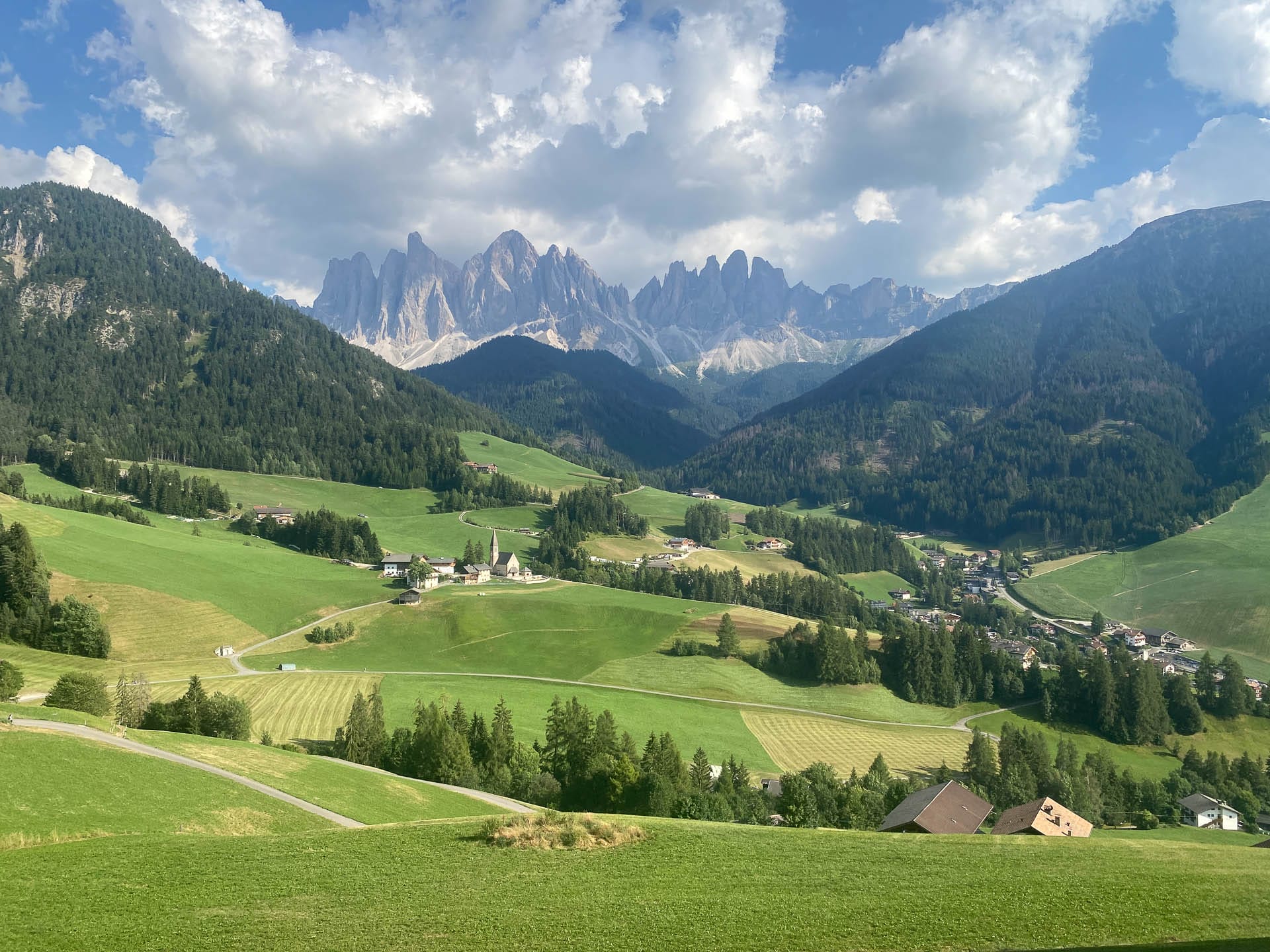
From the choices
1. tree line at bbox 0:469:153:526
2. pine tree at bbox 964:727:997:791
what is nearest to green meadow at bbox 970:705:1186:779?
pine tree at bbox 964:727:997:791

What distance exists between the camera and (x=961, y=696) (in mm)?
105000

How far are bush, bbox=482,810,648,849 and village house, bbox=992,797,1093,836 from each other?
34213mm

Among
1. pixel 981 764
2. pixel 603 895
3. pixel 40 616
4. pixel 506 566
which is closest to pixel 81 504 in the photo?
pixel 40 616

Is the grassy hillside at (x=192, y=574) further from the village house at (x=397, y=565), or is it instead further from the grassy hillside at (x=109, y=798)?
the grassy hillside at (x=109, y=798)

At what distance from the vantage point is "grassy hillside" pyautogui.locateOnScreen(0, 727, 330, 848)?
1049 inches

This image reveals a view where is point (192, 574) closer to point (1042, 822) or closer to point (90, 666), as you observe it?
point (90, 666)

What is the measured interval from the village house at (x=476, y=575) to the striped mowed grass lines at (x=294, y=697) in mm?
44850

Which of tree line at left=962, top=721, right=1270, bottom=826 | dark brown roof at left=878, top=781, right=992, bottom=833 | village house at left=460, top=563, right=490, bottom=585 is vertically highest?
village house at left=460, top=563, right=490, bottom=585

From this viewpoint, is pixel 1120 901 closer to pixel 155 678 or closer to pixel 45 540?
pixel 155 678

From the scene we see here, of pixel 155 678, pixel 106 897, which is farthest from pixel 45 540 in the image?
pixel 106 897

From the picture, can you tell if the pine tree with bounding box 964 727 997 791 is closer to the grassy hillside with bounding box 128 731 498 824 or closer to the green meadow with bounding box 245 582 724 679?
the green meadow with bounding box 245 582 724 679

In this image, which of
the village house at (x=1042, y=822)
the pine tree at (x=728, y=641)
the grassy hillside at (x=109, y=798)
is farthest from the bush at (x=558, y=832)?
the pine tree at (x=728, y=641)

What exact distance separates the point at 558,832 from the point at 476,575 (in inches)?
4455

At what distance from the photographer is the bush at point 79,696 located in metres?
47.9
